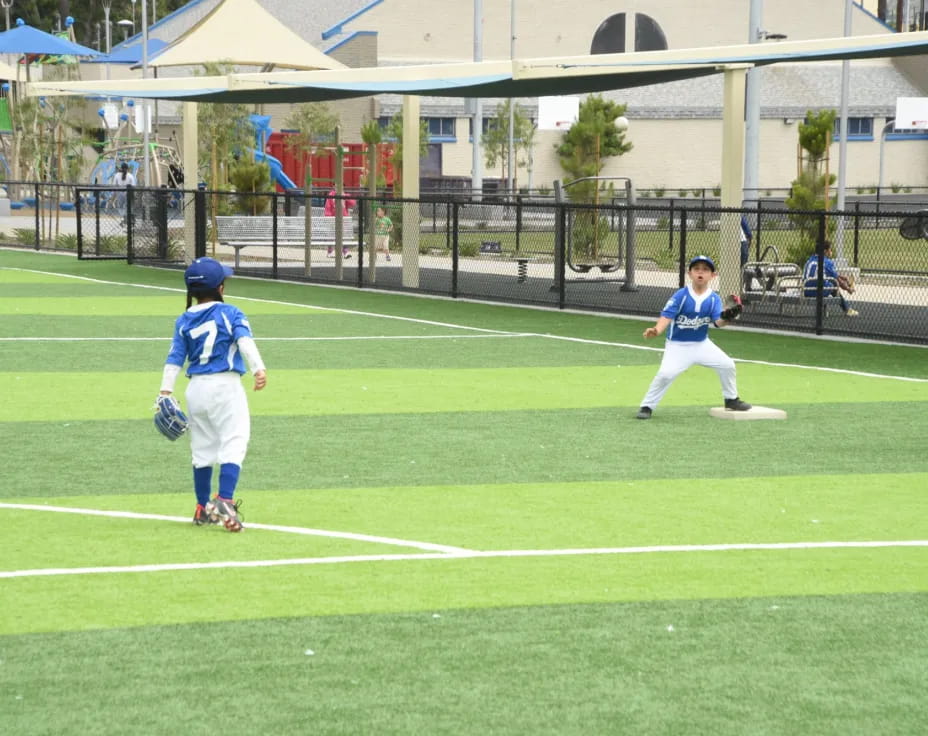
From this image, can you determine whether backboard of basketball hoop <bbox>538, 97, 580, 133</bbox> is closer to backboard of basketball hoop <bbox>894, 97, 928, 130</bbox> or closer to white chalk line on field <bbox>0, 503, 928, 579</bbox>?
backboard of basketball hoop <bbox>894, 97, 928, 130</bbox>

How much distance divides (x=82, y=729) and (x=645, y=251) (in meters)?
27.3

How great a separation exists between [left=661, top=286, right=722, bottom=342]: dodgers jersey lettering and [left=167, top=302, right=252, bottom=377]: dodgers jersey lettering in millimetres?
4800

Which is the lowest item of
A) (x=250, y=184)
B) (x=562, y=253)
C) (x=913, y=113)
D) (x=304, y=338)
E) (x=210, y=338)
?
(x=304, y=338)

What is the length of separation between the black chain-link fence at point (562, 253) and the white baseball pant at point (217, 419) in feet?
34.0

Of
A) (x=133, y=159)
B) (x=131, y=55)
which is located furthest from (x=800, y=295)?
(x=131, y=55)

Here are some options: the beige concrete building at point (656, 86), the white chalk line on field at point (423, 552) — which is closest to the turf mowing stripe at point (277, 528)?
the white chalk line on field at point (423, 552)

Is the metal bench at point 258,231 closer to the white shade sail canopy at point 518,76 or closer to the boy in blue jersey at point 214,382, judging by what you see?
the white shade sail canopy at point 518,76

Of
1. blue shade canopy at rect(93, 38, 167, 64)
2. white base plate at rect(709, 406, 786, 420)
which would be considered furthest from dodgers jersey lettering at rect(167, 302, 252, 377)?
blue shade canopy at rect(93, 38, 167, 64)

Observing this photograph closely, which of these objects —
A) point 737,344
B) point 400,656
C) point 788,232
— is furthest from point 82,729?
point 788,232

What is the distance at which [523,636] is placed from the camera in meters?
Result: 6.78

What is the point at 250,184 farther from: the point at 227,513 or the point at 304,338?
the point at 227,513

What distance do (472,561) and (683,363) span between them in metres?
5.00

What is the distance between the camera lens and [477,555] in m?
8.23

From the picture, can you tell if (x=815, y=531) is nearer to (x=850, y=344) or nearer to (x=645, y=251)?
(x=850, y=344)
